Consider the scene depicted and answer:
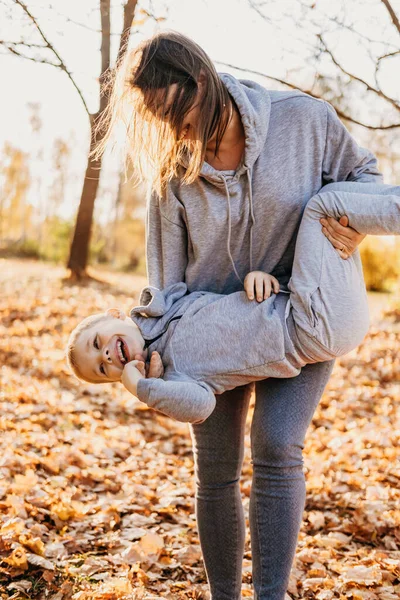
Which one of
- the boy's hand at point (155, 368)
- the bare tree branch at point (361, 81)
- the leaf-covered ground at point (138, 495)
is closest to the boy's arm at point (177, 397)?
the boy's hand at point (155, 368)

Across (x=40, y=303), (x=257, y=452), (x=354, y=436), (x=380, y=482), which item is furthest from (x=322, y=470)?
(x=40, y=303)

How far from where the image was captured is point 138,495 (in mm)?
3629

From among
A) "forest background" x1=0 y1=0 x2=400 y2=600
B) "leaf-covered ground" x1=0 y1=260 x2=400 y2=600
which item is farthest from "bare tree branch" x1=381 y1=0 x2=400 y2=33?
"leaf-covered ground" x1=0 y1=260 x2=400 y2=600

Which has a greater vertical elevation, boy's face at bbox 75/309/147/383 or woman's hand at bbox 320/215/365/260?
woman's hand at bbox 320/215/365/260

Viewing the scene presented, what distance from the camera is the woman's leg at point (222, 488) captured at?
7.23 feet

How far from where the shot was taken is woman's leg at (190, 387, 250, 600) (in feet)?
7.23

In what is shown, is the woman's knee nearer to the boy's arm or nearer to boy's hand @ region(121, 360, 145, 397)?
the boy's arm

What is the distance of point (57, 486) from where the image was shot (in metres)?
3.55

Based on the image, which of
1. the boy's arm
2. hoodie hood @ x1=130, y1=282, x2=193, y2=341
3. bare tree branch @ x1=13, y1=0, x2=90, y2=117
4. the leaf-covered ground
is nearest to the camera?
the boy's arm

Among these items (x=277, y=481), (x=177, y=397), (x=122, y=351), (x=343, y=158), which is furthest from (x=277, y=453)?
(x=343, y=158)

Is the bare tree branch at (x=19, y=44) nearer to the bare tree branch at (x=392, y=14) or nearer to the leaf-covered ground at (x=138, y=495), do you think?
the bare tree branch at (x=392, y=14)

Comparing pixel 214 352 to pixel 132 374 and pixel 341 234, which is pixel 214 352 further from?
pixel 341 234

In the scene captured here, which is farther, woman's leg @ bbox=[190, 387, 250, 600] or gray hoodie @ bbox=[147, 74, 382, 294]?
woman's leg @ bbox=[190, 387, 250, 600]

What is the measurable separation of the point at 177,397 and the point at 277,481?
1.36 feet
